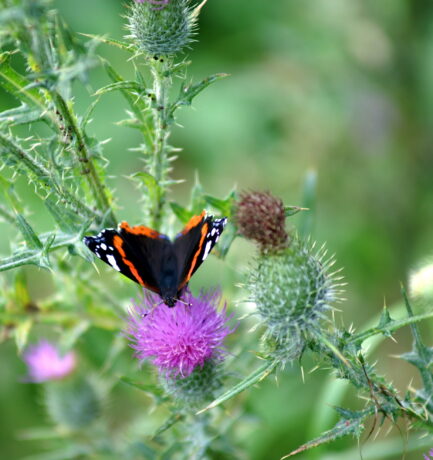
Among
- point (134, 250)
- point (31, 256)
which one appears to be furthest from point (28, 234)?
point (134, 250)

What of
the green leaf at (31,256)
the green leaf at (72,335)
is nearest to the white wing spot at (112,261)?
the green leaf at (31,256)

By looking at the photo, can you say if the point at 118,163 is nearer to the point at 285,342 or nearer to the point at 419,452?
the point at 419,452

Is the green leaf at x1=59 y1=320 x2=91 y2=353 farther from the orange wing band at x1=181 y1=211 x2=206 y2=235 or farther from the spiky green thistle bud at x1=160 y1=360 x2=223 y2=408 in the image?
the orange wing band at x1=181 y1=211 x2=206 y2=235

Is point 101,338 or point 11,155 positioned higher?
point 101,338

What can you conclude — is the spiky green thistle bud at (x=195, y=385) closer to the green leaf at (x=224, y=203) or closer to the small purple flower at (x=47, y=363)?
the green leaf at (x=224, y=203)

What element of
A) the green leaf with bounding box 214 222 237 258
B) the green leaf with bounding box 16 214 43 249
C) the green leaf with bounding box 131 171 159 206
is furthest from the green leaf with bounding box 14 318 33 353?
the green leaf with bounding box 214 222 237 258

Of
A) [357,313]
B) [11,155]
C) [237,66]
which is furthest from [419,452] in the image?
[237,66]

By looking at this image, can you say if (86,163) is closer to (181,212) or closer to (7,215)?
(181,212)
